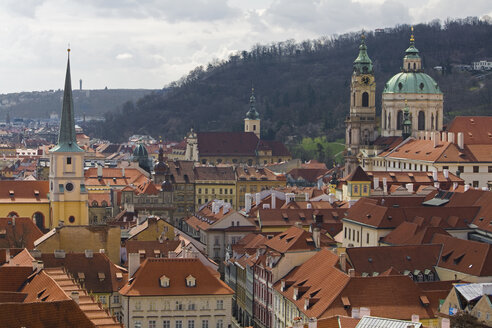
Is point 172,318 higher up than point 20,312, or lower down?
lower down

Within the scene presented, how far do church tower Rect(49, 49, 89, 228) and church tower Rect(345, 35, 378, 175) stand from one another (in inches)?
2369

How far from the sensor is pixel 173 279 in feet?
199

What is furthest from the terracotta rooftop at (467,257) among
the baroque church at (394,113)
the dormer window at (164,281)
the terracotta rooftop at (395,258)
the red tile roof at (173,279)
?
the baroque church at (394,113)

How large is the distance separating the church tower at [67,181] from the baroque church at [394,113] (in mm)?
53990

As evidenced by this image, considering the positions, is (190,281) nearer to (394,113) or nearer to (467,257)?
(467,257)

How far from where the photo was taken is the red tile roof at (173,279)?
60062mm

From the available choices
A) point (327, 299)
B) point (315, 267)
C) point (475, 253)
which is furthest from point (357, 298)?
point (475, 253)

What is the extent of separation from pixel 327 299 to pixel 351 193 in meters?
50.4

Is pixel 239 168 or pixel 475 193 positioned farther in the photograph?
pixel 239 168

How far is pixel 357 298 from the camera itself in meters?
58.9

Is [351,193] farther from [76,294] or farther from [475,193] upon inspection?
[76,294]

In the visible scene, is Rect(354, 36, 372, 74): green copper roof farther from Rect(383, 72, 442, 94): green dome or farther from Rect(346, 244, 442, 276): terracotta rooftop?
Rect(346, 244, 442, 276): terracotta rooftop

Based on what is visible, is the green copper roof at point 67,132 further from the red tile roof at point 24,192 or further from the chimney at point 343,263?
the chimney at point 343,263

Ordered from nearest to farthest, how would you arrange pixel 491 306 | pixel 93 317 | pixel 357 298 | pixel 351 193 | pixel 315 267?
pixel 93 317 < pixel 491 306 < pixel 357 298 < pixel 315 267 < pixel 351 193
